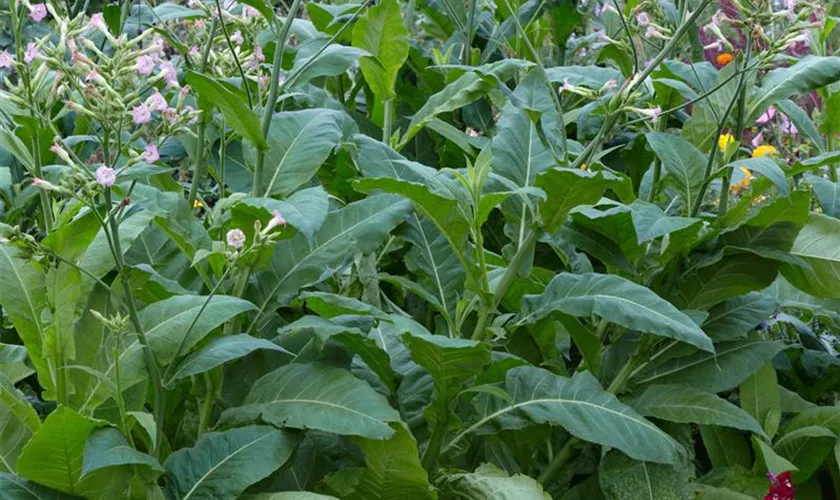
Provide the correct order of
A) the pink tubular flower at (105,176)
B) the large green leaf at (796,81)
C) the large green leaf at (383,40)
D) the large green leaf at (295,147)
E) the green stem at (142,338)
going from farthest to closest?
the large green leaf at (383,40) → the large green leaf at (796,81) → the large green leaf at (295,147) → the green stem at (142,338) → the pink tubular flower at (105,176)

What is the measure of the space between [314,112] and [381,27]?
37 centimetres

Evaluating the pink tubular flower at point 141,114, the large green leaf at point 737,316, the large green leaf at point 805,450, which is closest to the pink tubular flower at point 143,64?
the pink tubular flower at point 141,114

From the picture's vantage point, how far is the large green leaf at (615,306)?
6.32 ft

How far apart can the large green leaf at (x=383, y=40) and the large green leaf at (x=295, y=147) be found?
0.32 m

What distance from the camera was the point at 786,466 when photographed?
89.4 inches

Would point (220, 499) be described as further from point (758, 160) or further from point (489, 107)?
point (489, 107)

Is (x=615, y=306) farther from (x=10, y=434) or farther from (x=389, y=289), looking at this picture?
(x=10, y=434)

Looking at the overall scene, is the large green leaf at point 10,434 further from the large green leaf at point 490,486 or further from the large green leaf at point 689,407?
the large green leaf at point 689,407

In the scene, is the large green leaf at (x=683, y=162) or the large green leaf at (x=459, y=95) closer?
the large green leaf at (x=683, y=162)

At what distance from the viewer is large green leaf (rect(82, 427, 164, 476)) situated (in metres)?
1.68

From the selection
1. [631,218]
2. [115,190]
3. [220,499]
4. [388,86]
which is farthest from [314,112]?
[220,499]

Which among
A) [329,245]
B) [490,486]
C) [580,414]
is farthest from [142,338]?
[580,414]

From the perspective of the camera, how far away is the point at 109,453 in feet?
5.61

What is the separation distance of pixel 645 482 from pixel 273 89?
41.9 inches
